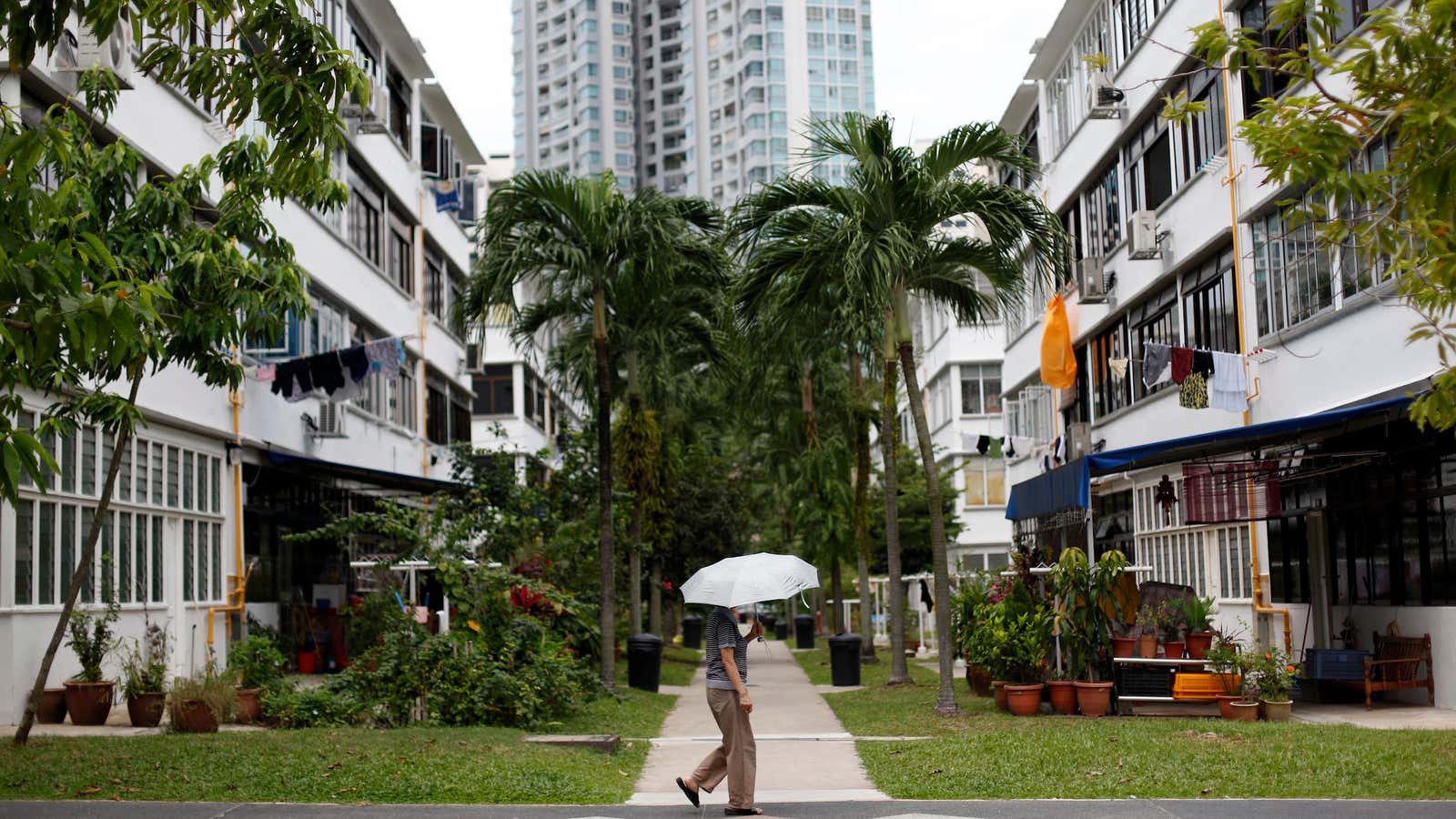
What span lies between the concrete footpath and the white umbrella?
1576 millimetres

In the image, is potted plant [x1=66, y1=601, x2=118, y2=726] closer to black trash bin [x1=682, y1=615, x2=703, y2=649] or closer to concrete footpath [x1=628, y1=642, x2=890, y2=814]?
concrete footpath [x1=628, y1=642, x2=890, y2=814]

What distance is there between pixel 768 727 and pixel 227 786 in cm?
805

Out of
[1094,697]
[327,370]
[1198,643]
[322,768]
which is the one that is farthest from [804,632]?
[322,768]

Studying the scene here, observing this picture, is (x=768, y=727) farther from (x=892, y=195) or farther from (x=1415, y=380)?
(x=1415, y=380)

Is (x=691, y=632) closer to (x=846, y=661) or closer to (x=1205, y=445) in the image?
(x=846, y=661)

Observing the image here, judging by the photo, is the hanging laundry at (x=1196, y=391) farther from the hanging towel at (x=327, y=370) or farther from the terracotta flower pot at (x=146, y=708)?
the terracotta flower pot at (x=146, y=708)

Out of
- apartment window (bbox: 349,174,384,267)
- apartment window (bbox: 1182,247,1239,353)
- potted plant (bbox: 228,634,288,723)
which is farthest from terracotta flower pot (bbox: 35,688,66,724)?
apartment window (bbox: 1182,247,1239,353)

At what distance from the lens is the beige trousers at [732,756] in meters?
10.8

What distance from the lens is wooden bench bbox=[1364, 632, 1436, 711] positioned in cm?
1756

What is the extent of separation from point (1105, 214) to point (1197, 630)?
1406 centimetres

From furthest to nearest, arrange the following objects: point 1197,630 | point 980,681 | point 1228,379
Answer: point 1228,379 → point 980,681 → point 1197,630

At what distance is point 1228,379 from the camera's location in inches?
855

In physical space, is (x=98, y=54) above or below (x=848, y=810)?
above

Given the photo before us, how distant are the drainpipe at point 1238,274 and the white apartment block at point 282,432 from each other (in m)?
11.9
